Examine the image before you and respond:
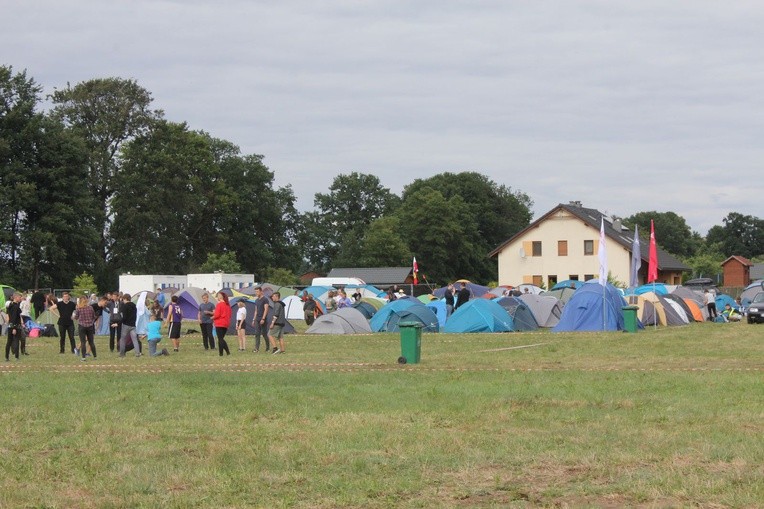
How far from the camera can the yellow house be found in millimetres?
82062

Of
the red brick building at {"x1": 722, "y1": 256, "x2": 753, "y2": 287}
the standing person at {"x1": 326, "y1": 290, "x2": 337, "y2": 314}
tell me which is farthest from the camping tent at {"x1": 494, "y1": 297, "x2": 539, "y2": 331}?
Result: the red brick building at {"x1": 722, "y1": 256, "x2": 753, "y2": 287}

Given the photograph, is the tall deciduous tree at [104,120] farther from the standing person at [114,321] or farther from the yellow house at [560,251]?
the standing person at [114,321]

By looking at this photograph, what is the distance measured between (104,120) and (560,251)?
1396 inches

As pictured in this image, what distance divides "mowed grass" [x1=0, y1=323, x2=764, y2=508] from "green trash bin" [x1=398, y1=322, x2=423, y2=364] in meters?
0.60

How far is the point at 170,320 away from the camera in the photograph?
27000mm

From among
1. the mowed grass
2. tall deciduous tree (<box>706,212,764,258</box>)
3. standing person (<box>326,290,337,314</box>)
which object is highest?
tall deciduous tree (<box>706,212,764,258</box>)

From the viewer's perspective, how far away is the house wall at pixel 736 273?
9931 cm

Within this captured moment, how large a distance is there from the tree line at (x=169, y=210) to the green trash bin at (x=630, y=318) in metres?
37.0

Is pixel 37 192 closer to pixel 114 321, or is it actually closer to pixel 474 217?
pixel 114 321

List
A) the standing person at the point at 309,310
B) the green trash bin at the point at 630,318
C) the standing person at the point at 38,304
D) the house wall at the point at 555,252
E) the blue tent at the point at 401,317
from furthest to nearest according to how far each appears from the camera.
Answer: the house wall at the point at 555,252 → the standing person at the point at 38,304 → the standing person at the point at 309,310 → the blue tent at the point at 401,317 → the green trash bin at the point at 630,318

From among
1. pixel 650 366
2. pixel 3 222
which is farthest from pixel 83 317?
pixel 3 222

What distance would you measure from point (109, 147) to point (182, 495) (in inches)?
2616

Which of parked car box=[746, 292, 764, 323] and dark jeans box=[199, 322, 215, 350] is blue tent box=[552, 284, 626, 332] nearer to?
parked car box=[746, 292, 764, 323]

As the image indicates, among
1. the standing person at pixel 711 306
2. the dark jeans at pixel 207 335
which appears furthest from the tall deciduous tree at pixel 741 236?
the dark jeans at pixel 207 335
